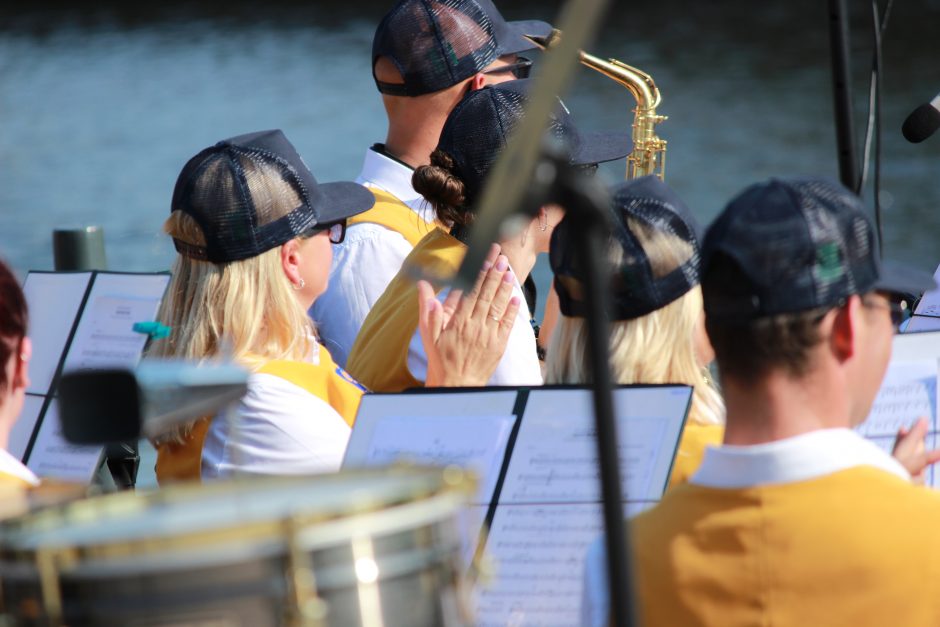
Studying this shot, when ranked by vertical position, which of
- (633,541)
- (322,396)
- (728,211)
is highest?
(728,211)

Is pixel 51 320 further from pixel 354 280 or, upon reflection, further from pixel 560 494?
pixel 560 494

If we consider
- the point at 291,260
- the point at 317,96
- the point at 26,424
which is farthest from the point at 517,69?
the point at 317,96

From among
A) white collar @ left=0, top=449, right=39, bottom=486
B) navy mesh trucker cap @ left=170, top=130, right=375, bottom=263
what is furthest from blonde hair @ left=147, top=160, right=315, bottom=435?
white collar @ left=0, top=449, right=39, bottom=486

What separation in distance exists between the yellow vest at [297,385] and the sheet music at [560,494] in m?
0.63

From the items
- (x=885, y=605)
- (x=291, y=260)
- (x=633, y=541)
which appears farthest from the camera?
(x=291, y=260)

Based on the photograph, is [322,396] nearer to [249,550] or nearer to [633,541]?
[633,541]

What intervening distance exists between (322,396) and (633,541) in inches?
41.6

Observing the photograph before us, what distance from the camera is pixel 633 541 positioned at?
72.6 inches

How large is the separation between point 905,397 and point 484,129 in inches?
49.8

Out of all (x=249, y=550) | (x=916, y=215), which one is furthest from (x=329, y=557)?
(x=916, y=215)

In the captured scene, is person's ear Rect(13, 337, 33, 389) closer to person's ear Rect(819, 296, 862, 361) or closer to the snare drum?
the snare drum

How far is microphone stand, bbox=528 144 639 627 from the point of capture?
128 centimetres

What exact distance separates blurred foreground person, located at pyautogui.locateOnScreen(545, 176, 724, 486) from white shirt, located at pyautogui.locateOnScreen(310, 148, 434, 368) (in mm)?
1177

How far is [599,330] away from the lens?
132 cm
